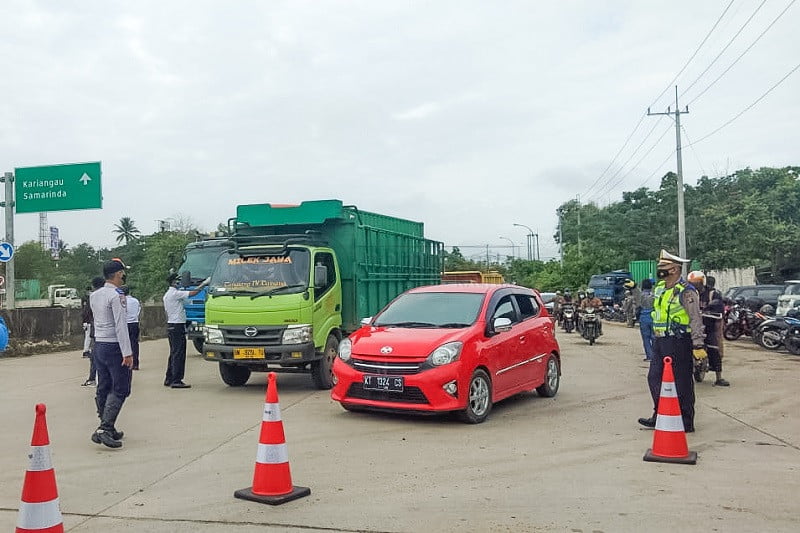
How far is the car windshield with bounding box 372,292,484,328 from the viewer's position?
9.02m

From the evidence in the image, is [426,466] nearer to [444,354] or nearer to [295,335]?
[444,354]

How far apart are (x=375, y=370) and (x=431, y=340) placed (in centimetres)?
72

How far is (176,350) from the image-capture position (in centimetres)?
1195

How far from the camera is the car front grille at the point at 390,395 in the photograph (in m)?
8.13

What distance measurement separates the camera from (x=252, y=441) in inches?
303

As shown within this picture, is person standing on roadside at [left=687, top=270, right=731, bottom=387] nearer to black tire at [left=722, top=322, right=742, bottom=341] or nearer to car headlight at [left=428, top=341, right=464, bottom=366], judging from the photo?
car headlight at [left=428, top=341, right=464, bottom=366]

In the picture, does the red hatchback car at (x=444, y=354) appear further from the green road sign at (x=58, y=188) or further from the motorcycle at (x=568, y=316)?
the motorcycle at (x=568, y=316)

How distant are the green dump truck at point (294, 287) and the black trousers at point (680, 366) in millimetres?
5071

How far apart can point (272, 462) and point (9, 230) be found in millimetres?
19060

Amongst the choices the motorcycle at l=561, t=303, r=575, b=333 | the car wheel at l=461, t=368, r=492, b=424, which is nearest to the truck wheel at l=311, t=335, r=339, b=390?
the car wheel at l=461, t=368, r=492, b=424

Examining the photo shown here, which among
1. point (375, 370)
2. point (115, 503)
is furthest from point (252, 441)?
point (115, 503)

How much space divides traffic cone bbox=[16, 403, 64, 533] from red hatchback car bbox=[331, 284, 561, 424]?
173 inches

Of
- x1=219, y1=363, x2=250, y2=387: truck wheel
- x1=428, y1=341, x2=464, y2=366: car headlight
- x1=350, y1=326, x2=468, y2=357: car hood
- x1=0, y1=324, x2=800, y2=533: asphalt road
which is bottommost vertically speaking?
x1=0, y1=324, x2=800, y2=533: asphalt road

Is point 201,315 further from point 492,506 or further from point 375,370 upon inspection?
point 492,506
